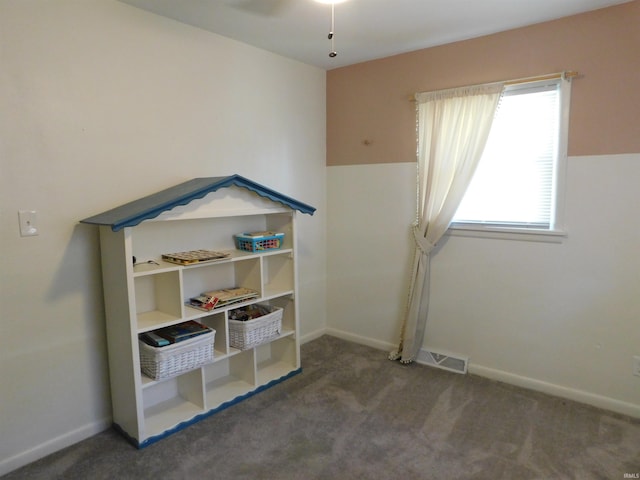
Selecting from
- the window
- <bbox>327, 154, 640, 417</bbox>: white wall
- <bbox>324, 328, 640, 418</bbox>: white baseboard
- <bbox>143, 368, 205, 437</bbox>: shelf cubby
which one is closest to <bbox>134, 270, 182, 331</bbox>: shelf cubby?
<bbox>143, 368, 205, 437</bbox>: shelf cubby

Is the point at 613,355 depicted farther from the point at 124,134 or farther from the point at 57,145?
the point at 57,145

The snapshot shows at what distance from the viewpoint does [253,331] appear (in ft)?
8.29

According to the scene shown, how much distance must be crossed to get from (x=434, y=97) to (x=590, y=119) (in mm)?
934

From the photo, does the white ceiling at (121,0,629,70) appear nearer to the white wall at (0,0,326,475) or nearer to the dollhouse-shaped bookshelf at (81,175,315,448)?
the white wall at (0,0,326,475)

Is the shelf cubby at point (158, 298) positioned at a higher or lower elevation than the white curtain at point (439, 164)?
lower

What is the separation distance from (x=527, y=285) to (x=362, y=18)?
1904mm

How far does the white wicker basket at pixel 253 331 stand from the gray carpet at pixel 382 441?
352mm

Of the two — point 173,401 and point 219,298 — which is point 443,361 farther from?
point 173,401

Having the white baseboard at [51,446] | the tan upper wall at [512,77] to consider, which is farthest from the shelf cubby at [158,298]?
the tan upper wall at [512,77]

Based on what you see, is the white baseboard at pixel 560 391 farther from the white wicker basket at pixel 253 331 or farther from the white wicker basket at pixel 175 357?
the white wicker basket at pixel 175 357

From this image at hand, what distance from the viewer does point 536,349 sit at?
2.64 metres

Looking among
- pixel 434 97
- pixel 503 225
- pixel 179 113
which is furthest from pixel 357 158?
pixel 179 113

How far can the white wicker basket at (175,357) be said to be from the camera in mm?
2111

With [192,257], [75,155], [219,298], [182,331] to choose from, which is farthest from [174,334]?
[75,155]
